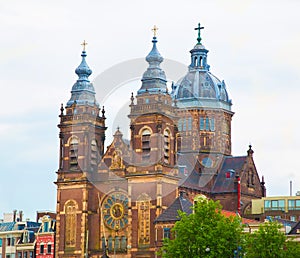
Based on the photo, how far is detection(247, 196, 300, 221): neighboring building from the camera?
13638 centimetres

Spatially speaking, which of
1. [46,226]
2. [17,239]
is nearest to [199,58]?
[46,226]

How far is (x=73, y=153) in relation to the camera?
126875 millimetres

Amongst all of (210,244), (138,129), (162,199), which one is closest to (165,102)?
(138,129)

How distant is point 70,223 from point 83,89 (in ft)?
60.8

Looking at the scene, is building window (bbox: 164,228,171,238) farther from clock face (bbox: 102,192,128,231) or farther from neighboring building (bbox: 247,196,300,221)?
neighboring building (bbox: 247,196,300,221)

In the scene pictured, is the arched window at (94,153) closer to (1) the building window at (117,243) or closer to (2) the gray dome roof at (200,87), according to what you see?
(1) the building window at (117,243)

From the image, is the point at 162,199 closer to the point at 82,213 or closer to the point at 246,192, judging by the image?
the point at 82,213

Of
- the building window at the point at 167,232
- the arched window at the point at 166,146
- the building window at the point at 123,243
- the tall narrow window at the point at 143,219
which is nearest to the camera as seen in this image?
the building window at the point at 167,232

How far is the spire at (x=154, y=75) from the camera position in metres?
123

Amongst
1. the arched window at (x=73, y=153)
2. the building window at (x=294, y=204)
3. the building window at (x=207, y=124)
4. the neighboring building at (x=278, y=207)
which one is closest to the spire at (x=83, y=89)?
the arched window at (x=73, y=153)

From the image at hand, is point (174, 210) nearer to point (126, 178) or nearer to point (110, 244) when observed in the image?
point (126, 178)

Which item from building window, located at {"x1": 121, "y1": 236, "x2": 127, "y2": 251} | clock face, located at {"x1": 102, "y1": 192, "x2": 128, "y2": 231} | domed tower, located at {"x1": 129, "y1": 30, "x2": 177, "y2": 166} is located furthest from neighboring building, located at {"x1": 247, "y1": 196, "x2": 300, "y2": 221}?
building window, located at {"x1": 121, "y1": 236, "x2": 127, "y2": 251}

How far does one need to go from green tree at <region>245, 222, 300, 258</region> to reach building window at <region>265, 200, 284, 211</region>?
133ft

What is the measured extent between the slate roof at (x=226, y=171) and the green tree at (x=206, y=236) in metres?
34.8
